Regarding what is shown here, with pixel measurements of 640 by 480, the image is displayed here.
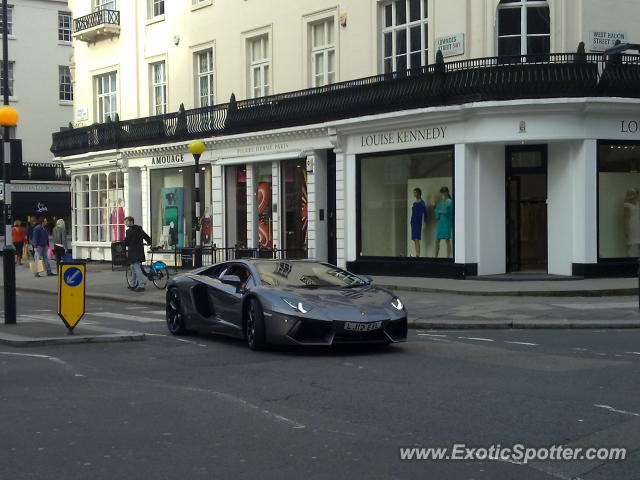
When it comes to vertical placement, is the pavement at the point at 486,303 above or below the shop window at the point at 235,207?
below

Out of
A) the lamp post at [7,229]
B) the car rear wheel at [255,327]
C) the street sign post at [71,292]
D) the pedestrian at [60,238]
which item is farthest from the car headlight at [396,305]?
the pedestrian at [60,238]

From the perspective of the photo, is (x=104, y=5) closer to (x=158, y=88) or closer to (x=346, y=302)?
(x=158, y=88)

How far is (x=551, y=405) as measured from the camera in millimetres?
8289

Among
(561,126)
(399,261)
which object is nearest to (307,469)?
(561,126)

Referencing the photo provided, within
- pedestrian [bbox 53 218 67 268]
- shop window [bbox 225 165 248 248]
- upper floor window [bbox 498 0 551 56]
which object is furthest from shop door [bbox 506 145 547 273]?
pedestrian [bbox 53 218 67 268]

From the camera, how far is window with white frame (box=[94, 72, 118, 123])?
3781cm

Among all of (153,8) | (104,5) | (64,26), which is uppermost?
(64,26)

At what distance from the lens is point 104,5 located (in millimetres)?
37719

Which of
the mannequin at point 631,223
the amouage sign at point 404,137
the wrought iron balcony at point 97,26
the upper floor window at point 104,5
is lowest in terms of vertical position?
the mannequin at point 631,223

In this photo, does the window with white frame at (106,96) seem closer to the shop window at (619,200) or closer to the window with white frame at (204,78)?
the window with white frame at (204,78)

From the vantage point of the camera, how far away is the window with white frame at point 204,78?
32875 millimetres

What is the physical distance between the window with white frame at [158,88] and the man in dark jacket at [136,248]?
12035 millimetres

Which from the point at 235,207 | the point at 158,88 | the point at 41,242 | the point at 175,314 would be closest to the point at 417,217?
the point at 235,207

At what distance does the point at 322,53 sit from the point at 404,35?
11.7 feet
